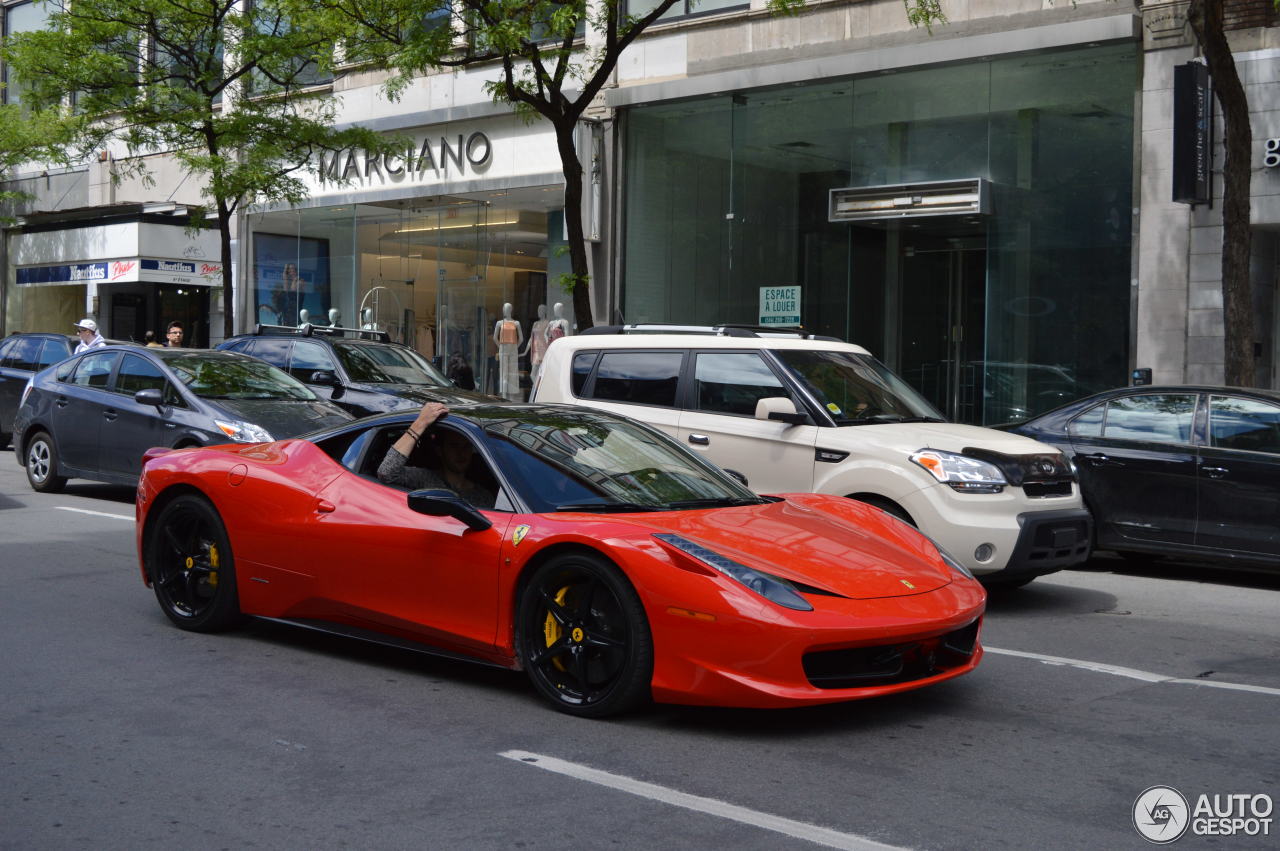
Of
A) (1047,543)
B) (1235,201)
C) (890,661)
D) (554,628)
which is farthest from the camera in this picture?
(1235,201)

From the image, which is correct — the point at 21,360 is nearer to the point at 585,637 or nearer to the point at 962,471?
the point at 962,471

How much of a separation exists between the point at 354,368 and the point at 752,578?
453 inches

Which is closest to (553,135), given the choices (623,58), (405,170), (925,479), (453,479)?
(623,58)

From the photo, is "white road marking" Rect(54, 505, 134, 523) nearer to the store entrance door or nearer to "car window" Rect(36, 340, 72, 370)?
"car window" Rect(36, 340, 72, 370)

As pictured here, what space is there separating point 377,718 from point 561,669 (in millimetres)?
793

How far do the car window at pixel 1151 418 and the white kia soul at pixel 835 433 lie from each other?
1683 millimetres

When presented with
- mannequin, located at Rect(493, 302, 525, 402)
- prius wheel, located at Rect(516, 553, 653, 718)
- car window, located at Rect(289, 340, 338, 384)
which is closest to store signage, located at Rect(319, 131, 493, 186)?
mannequin, located at Rect(493, 302, 525, 402)

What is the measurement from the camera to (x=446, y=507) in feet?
19.2

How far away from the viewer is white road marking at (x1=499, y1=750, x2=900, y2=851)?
4.18 metres

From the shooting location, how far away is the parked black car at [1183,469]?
977cm

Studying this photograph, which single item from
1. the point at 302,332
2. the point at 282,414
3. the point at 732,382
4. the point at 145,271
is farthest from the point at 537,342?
the point at 732,382

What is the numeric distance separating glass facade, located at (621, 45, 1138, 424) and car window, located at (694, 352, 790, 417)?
7.42 metres

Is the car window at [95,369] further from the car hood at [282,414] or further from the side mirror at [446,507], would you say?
the side mirror at [446,507]

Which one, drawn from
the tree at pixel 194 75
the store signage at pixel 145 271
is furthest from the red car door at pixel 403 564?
→ the store signage at pixel 145 271
